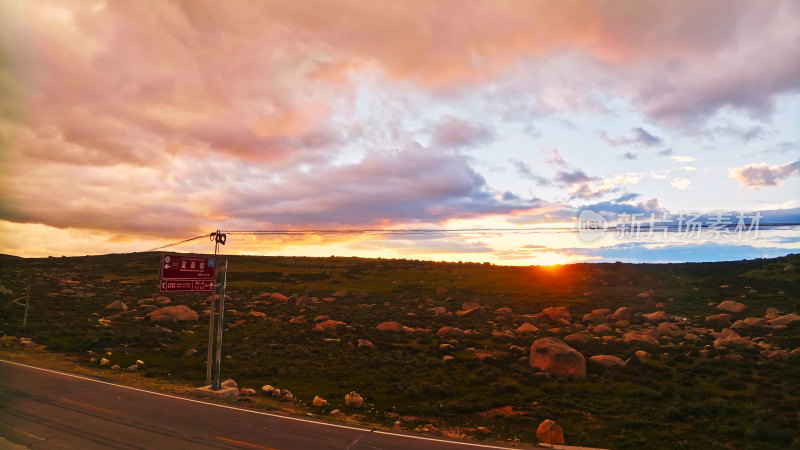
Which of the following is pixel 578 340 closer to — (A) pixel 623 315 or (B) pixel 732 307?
(A) pixel 623 315

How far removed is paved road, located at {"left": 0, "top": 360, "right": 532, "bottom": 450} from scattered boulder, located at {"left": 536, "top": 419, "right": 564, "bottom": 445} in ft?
16.2

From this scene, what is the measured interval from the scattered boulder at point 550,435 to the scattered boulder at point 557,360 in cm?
1271

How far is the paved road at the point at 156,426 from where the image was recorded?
620 inches

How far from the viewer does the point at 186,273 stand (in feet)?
83.9

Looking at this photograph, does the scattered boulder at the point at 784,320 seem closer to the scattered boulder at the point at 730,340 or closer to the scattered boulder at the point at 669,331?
the scattered boulder at the point at 730,340

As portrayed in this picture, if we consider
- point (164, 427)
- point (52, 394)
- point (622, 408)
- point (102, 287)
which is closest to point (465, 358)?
point (622, 408)

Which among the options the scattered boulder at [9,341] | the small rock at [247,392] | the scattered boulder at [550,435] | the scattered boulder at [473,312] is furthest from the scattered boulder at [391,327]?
the scattered boulder at [9,341]

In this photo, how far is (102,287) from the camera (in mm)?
84312

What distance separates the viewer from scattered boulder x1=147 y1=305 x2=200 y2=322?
52.7 m

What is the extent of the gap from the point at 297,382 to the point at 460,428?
46.7 feet

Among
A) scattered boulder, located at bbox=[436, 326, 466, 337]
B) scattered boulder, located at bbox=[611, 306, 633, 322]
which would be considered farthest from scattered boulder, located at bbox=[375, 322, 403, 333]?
scattered boulder, located at bbox=[611, 306, 633, 322]

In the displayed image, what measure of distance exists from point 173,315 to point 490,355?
40663 mm

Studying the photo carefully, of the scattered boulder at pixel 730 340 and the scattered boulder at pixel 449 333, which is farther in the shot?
the scattered boulder at pixel 449 333

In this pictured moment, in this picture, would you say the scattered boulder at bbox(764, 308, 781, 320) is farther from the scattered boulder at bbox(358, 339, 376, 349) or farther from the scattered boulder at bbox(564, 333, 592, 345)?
the scattered boulder at bbox(358, 339, 376, 349)
